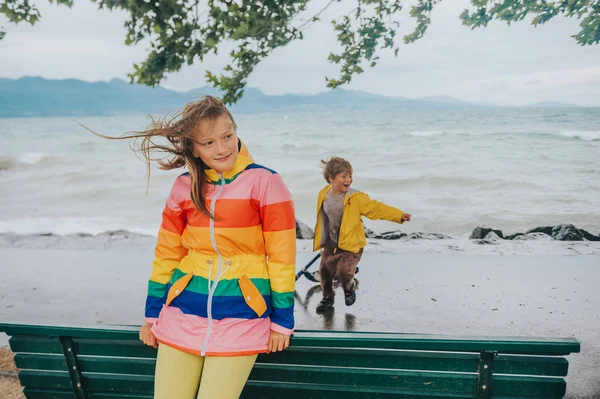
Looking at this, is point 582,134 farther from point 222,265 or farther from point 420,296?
point 222,265

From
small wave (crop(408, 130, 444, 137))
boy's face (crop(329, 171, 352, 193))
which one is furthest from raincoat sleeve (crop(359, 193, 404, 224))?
small wave (crop(408, 130, 444, 137))

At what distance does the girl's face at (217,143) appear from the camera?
2166 mm

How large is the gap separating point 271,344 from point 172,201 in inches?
31.1

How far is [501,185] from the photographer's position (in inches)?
725

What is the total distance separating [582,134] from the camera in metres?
27.2

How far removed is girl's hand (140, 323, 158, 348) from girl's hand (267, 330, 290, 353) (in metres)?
0.57

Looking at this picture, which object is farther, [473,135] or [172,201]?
[473,135]

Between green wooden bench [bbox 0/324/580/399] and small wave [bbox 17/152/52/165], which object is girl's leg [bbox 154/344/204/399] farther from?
small wave [bbox 17/152/52/165]

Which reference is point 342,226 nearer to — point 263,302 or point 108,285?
point 263,302

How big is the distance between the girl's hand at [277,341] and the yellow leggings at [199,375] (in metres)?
0.10

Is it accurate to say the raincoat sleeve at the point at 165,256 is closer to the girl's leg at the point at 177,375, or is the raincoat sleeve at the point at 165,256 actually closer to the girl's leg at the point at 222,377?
the girl's leg at the point at 177,375

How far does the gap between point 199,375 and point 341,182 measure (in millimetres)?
2829

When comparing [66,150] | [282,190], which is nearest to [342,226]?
[282,190]

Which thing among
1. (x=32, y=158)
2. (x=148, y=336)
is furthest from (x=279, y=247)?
(x=32, y=158)
